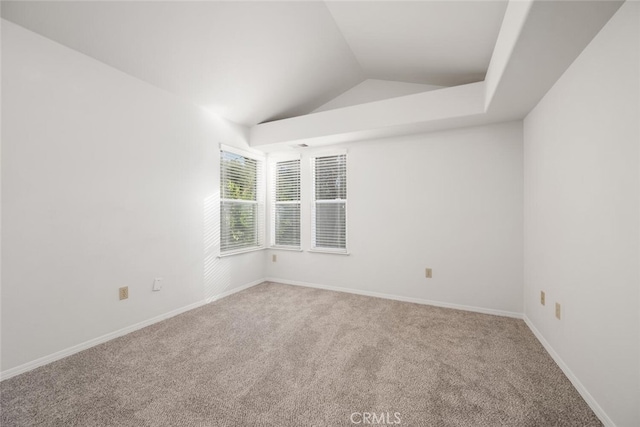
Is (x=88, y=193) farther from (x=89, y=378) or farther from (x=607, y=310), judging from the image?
(x=607, y=310)

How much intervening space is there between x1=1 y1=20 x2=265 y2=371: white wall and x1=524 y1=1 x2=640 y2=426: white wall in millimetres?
3456

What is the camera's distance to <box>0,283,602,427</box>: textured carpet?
1.51m

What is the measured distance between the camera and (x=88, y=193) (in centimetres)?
227

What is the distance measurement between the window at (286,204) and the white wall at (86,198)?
136 centimetres

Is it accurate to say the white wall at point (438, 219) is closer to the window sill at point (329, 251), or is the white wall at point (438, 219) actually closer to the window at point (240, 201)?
the window sill at point (329, 251)

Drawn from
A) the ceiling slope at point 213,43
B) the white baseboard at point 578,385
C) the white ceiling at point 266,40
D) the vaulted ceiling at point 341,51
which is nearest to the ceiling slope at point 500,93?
the vaulted ceiling at point 341,51

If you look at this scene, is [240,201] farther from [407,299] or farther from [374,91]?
[407,299]

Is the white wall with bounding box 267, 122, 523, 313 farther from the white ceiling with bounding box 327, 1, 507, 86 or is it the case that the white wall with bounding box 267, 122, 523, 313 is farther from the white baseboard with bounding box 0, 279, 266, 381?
the white baseboard with bounding box 0, 279, 266, 381

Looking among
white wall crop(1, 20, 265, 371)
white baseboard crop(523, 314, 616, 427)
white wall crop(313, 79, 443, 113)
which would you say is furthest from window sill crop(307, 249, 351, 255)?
white baseboard crop(523, 314, 616, 427)

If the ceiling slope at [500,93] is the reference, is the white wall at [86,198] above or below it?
below

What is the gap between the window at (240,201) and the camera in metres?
3.72

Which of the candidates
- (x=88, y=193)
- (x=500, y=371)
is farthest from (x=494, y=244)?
(x=88, y=193)

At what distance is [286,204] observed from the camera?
14.3ft

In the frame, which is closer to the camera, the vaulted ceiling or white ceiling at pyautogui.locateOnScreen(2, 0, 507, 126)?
the vaulted ceiling
